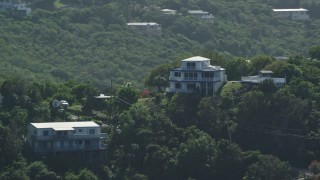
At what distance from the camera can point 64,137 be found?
7612 cm

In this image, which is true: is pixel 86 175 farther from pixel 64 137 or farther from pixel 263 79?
pixel 263 79

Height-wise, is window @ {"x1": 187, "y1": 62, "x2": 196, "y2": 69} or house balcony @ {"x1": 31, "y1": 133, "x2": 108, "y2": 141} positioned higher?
window @ {"x1": 187, "y1": 62, "x2": 196, "y2": 69}

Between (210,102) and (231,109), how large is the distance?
4.71 feet

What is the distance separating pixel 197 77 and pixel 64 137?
33.5 feet

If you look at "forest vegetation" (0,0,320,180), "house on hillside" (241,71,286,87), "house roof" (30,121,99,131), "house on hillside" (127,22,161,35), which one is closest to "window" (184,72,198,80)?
"forest vegetation" (0,0,320,180)

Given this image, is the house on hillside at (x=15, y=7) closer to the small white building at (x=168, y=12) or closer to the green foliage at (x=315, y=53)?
the small white building at (x=168, y=12)

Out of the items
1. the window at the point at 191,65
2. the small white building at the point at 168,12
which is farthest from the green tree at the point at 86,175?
the small white building at the point at 168,12

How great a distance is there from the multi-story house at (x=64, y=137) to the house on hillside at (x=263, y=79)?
10263 mm

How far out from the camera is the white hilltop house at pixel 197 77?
81.8m

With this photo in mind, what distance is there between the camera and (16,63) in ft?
379

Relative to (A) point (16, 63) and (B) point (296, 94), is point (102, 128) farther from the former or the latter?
(A) point (16, 63)

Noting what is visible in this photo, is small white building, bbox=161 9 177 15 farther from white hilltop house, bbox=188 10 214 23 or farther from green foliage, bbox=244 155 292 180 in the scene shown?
green foliage, bbox=244 155 292 180

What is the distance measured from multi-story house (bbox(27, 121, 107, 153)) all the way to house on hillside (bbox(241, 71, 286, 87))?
33.7 feet

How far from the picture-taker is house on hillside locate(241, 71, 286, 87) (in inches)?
3182
